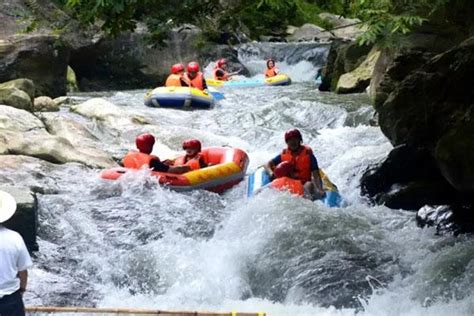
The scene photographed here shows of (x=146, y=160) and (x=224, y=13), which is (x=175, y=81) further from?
(x=224, y=13)

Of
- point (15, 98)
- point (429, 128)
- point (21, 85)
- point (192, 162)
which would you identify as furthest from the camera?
point (21, 85)

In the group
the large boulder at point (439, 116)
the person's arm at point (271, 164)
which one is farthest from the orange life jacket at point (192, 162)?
the large boulder at point (439, 116)

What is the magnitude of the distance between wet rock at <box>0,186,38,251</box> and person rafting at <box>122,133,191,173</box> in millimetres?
2595

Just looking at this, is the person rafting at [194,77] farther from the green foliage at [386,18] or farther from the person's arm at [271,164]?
the green foliage at [386,18]

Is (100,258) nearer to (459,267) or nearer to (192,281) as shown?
(192,281)

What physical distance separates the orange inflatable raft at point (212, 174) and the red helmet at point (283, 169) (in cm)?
115

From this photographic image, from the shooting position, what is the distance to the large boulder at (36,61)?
51.4 ft

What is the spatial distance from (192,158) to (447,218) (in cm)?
362

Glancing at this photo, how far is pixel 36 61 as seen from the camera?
15.9 metres

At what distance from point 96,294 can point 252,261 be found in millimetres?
1463

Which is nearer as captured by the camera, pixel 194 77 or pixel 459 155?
pixel 459 155

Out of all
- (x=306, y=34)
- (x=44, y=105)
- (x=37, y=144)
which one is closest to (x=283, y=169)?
(x=37, y=144)

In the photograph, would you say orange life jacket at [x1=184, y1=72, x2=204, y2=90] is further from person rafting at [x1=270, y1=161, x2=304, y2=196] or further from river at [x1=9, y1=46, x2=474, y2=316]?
person rafting at [x1=270, y1=161, x2=304, y2=196]

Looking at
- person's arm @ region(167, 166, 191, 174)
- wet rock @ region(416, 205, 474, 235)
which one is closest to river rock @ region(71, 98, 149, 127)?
person's arm @ region(167, 166, 191, 174)
